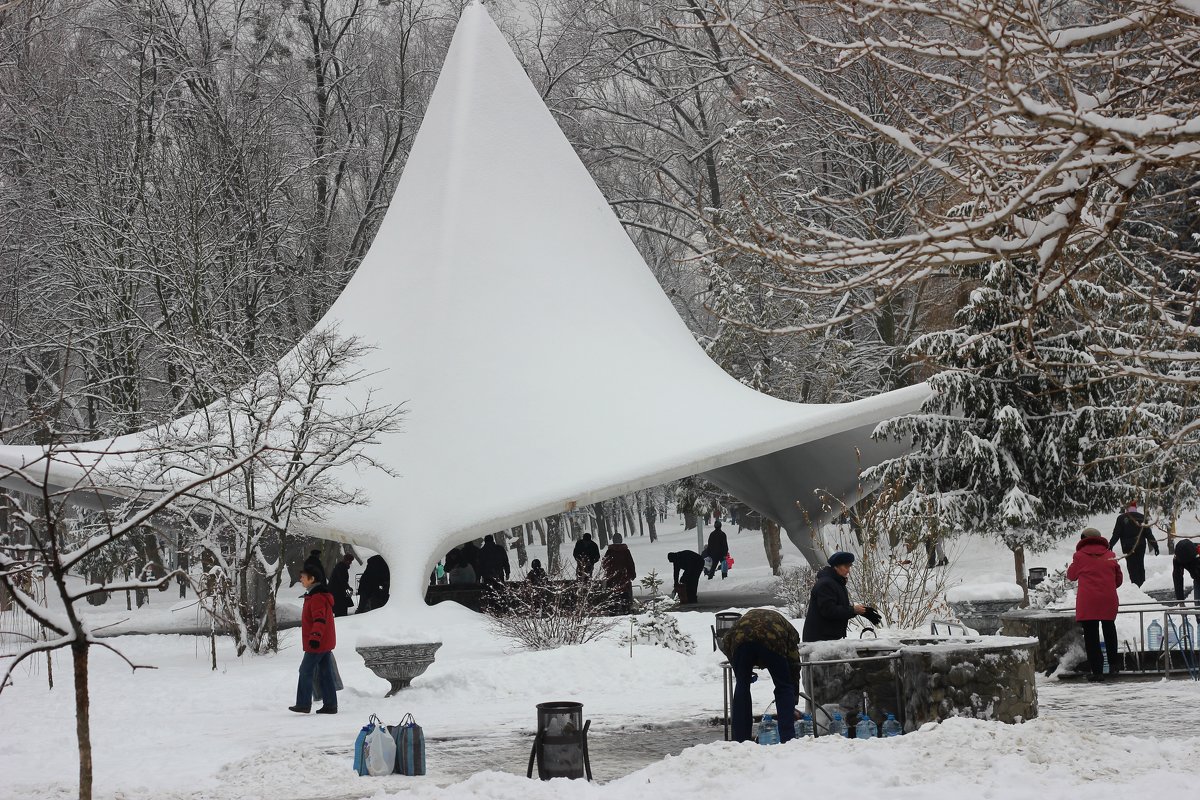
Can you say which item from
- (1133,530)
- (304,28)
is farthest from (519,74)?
(1133,530)

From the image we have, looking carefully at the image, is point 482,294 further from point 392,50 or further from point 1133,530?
point 392,50

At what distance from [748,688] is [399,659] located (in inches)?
177

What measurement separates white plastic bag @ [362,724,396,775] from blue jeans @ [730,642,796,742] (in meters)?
2.07

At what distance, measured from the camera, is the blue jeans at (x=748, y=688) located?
7.68m

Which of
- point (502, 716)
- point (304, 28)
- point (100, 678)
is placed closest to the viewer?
point (502, 716)

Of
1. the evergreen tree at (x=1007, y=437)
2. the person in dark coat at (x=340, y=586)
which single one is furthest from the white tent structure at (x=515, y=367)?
the evergreen tree at (x=1007, y=437)

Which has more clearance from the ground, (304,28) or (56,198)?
(304,28)

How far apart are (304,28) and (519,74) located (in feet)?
27.2

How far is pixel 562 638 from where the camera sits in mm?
13828

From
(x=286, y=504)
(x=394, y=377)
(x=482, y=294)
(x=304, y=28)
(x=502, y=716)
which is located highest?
(x=304, y=28)

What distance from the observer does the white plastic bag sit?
7746 millimetres

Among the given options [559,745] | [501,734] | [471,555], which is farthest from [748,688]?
[471,555]

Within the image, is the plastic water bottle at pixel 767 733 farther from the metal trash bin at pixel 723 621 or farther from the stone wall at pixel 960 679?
the metal trash bin at pixel 723 621

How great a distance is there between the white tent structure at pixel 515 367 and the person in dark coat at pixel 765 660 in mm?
9251
